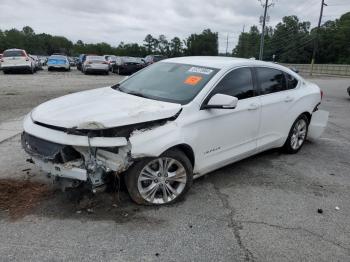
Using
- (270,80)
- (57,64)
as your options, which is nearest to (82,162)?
(270,80)

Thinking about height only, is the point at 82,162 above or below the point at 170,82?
below

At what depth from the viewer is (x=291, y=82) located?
655 cm

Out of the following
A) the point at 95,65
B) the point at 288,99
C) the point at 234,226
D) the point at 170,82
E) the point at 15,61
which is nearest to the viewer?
the point at 234,226

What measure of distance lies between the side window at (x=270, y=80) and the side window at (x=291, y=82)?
0.42 ft

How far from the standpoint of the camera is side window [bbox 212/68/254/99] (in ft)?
16.5

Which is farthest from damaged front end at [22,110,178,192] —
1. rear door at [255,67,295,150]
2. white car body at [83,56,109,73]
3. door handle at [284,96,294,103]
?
white car body at [83,56,109,73]

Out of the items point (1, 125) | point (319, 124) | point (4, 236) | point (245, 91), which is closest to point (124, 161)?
point (4, 236)

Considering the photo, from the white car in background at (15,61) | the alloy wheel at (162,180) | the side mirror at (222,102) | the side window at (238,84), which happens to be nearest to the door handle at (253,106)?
the side window at (238,84)

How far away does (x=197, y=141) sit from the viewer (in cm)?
458

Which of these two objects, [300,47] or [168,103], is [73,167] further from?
[300,47]

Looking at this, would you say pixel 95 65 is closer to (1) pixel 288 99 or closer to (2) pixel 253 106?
(1) pixel 288 99

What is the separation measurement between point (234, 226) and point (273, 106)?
244 cm

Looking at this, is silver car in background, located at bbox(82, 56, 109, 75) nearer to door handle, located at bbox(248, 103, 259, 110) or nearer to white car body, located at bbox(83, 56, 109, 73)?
white car body, located at bbox(83, 56, 109, 73)

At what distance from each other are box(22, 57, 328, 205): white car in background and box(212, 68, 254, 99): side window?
14 mm
